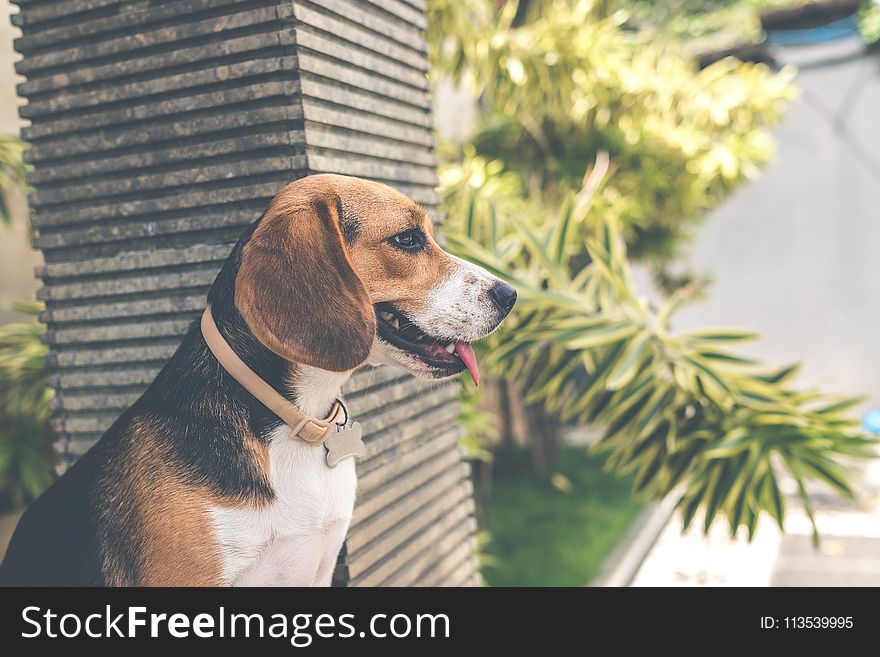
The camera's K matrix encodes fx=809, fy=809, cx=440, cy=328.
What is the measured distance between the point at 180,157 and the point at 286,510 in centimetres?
94

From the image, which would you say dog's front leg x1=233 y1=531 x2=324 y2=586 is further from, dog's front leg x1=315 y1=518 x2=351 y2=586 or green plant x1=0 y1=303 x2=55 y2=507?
green plant x1=0 y1=303 x2=55 y2=507

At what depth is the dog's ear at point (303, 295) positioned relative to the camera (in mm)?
1563

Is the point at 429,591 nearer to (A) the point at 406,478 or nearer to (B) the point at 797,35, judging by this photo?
(A) the point at 406,478

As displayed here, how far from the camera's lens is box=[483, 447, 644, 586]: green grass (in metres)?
4.47

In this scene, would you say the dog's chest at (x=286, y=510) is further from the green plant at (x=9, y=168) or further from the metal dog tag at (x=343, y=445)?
the green plant at (x=9, y=168)

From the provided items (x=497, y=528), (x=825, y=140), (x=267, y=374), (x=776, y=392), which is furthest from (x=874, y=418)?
(x=267, y=374)

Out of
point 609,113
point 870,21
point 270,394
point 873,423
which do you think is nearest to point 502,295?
point 270,394


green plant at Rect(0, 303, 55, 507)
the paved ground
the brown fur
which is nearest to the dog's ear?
the brown fur

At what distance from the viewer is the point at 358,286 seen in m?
1.62

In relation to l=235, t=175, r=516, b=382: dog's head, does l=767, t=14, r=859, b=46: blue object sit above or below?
above

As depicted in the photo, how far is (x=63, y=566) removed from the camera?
171cm

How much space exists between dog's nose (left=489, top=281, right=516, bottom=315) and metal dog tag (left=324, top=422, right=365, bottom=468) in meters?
0.41

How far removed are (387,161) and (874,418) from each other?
4.53 metres

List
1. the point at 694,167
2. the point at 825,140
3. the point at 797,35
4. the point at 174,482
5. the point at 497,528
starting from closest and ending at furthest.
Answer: the point at 174,482, the point at 497,528, the point at 694,167, the point at 797,35, the point at 825,140
